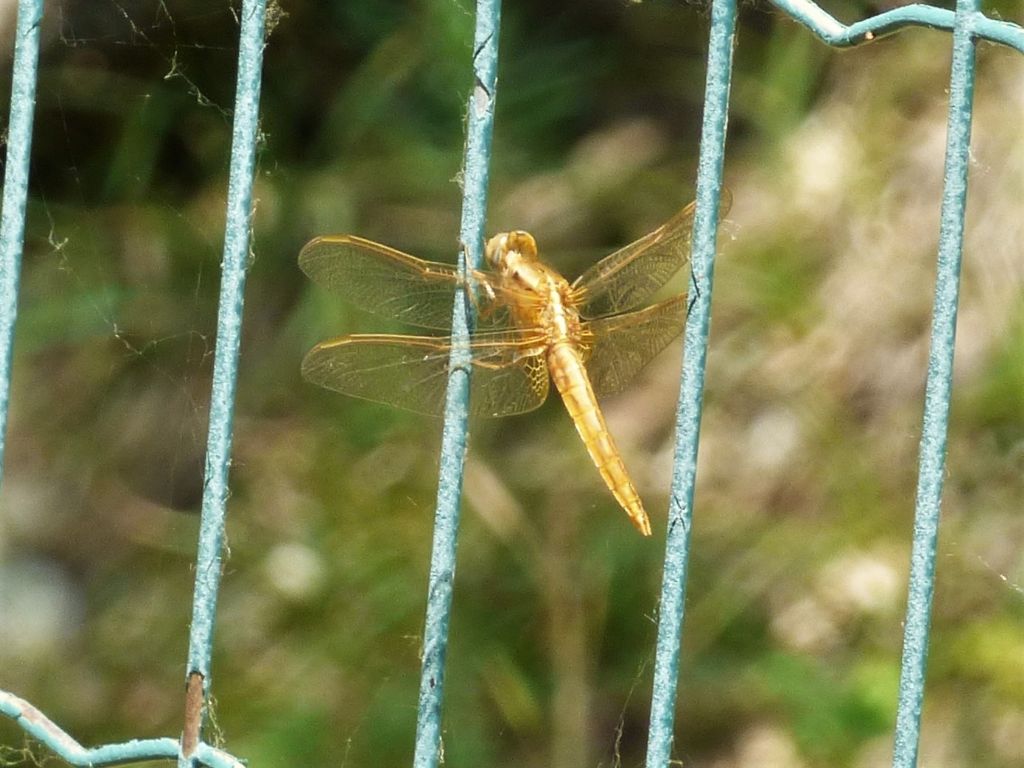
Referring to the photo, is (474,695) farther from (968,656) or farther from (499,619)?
(968,656)

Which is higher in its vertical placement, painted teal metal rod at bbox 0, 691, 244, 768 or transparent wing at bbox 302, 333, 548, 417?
transparent wing at bbox 302, 333, 548, 417

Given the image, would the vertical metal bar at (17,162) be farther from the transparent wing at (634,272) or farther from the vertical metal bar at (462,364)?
the transparent wing at (634,272)

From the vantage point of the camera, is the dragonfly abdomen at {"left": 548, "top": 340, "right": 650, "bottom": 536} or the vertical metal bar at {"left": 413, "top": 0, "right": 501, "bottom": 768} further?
the dragonfly abdomen at {"left": 548, "top": 340, "right": 650, "bottom": 536}

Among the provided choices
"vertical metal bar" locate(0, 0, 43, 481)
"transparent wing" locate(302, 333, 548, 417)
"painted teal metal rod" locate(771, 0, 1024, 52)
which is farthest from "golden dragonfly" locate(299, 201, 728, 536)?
"painted teal metal rod" locate(771, 0, 1024, 52)

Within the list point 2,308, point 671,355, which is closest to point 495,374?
point 2,308

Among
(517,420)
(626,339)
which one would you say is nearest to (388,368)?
(626,339)

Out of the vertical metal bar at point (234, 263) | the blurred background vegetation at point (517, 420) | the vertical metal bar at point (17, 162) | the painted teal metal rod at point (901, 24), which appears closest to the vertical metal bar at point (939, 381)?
the painted teal metal rod at point (901, 24)

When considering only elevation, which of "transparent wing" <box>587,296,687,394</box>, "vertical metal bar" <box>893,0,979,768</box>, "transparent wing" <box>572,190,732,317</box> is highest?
"transparent wing" <box>572,190,732,317</box>

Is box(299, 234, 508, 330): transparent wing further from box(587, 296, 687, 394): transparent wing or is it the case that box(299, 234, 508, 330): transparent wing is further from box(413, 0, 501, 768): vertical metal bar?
box(413, 0, 501, 768): vertical metal bar
